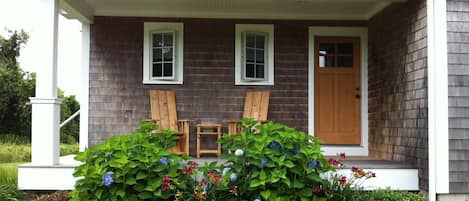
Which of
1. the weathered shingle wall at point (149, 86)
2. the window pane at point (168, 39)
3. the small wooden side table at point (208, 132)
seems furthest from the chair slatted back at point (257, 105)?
the window pane at point (168, 39)

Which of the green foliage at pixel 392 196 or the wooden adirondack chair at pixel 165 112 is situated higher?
the wooden adirondack chair at pixel 165 112

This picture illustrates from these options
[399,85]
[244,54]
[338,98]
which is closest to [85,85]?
[244,54]

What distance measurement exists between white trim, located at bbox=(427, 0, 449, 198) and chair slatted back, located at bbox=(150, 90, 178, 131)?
343cm

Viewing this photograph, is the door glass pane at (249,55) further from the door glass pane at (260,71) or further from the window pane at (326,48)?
the window pane at (326,48)

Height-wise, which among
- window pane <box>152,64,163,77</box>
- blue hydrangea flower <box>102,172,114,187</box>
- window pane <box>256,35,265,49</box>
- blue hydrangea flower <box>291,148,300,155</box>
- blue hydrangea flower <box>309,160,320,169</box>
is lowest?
blue hydrangea flower <box>102,172,114,187</box>

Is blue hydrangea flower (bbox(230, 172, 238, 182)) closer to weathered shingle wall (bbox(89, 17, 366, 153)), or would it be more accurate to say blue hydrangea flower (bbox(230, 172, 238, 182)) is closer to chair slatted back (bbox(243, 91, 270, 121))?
chair slatted back (bbox(243, 91, 270, 121))

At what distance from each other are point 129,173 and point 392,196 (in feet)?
9.05

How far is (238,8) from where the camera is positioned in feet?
24.3

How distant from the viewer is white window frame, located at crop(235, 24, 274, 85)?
7.68 meters

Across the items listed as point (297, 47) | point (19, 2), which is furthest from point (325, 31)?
point (19, 2)

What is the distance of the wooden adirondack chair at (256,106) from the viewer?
293 inches

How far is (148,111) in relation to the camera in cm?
768

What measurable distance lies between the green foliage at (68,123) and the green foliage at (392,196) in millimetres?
11066

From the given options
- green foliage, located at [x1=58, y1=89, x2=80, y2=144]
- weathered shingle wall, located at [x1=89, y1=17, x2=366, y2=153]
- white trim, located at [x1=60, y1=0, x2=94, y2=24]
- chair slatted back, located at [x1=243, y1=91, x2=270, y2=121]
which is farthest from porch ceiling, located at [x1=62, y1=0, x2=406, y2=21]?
green foliage, located at [x1=58, y1=89, x2=80, y2=144]
